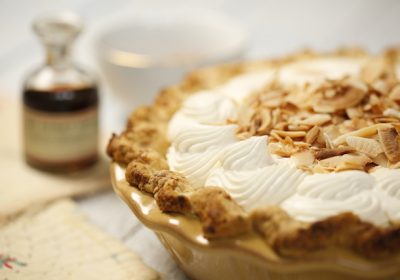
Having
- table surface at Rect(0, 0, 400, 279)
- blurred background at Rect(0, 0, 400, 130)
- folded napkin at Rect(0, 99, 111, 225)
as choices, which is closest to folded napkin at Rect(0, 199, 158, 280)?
folded napkin at Rect(0, 99, 111, 225)

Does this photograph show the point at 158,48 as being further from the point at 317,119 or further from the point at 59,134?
the point at 317,119

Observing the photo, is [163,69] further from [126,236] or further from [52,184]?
[126,236]

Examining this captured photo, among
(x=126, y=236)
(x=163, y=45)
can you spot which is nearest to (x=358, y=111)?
(x=126, y=236)

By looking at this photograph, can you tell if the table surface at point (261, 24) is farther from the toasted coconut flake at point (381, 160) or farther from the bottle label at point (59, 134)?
the toasted coconut flake at point (381, 160)

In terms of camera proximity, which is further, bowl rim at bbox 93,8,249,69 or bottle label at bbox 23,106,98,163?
bowl rim at bbox 93,8,249,69

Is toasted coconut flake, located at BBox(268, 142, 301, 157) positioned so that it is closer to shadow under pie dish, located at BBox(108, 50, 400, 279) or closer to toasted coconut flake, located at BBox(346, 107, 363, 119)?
shadow under pie dish, located at BBox(108, 50, 400, 279)

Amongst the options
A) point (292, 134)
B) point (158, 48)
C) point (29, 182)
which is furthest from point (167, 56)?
point (292, 134)
